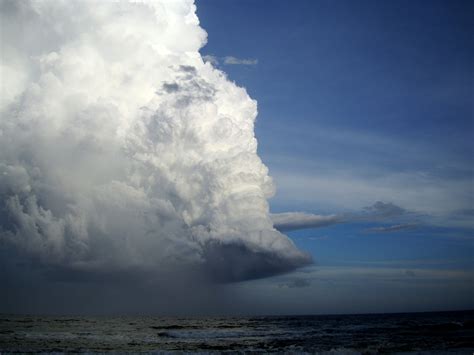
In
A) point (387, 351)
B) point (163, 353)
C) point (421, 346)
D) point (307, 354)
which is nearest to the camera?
point (307, 354)

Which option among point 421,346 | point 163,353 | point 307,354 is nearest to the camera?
point 307,354

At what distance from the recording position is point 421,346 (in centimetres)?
4772

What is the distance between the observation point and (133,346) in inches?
1896

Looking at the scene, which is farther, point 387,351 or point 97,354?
point 387,351

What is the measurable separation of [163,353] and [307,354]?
13.6m

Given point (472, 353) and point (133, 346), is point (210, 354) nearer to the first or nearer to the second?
point (133, 346)

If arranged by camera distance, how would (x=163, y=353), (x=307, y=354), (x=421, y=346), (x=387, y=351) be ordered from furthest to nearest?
1. (x=421, y=346)
2. (x=387, y=351)
3. (x=163, y=353)
4. (x=307, y=354)

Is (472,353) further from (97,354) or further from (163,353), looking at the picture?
(97,354)

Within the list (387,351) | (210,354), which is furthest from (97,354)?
(387,351)

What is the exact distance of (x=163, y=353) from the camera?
38.8 m

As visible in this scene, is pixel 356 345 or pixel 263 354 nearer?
pixel 263 354

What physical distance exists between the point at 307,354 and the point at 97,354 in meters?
19.2

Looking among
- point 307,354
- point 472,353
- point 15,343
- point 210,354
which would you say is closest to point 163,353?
point 210,354

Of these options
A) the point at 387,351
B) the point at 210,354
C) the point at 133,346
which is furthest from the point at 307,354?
the point at 133,346
